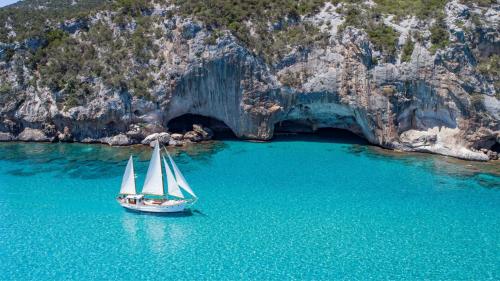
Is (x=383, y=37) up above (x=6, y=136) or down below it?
above

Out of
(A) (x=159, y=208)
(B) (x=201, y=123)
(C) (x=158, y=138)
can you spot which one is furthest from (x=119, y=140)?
(A) (x=159, y=208)

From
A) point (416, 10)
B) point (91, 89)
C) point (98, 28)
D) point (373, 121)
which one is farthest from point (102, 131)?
point (416, 10)

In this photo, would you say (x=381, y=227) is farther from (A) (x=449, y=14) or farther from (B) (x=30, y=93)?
(B) (x=30, y=93)

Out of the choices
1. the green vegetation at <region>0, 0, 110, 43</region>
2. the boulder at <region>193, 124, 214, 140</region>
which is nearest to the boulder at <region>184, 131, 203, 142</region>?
the boulder at <region>193, 124, 214, 140</region>

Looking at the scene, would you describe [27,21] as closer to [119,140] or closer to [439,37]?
[119,140]

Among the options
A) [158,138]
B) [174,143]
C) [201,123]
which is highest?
[201,123]

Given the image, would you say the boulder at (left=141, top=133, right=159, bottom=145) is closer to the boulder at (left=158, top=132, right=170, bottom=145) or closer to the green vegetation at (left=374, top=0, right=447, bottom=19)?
the boulder at (left=158, top=132, right=170, bottom=145)

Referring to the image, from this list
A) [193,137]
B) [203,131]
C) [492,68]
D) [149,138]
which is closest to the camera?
[492,68]

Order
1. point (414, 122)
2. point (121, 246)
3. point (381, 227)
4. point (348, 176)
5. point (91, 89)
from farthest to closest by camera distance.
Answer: point (91, 89)
point (414, 122)
point (348, 176)
point (381, 227)
point (121, 246)

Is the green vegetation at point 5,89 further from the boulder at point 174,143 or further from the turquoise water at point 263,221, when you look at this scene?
the boulder at point 174,143
